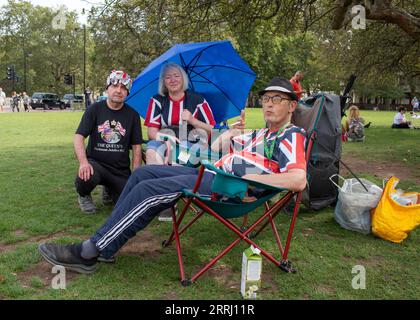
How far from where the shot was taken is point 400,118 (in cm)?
1928

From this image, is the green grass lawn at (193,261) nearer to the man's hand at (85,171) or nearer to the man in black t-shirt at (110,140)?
the man in black t-shirt at (110,140)

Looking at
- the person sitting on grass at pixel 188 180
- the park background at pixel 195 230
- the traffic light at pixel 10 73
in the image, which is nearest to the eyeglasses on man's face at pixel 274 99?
the person sitting on grass at pixel 188 180

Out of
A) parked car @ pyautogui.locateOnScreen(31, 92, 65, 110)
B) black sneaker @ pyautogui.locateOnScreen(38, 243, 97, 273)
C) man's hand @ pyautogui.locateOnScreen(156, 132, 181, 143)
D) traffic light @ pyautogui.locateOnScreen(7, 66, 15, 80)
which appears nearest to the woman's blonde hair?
man's hand @ pyautogui.locateOnScreen(156, 132, 181, 143)

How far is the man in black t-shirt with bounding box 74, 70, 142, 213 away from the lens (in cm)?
464

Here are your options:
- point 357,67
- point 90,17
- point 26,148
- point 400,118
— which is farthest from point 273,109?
point 400,118

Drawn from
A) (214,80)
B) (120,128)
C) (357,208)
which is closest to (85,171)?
(120,128)

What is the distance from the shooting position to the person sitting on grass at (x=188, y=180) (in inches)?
116

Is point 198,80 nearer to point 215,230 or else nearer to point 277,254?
point 215,230

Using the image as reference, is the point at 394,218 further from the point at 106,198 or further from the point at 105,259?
the point at 106,198

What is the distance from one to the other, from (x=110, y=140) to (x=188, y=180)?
1.98 m

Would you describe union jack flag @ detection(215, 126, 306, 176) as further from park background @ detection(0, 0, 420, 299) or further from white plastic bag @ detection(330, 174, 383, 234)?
white plastic bag @ detection(330, 174, 383, 234)

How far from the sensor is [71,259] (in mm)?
3115

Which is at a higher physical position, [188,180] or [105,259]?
[188,180]
